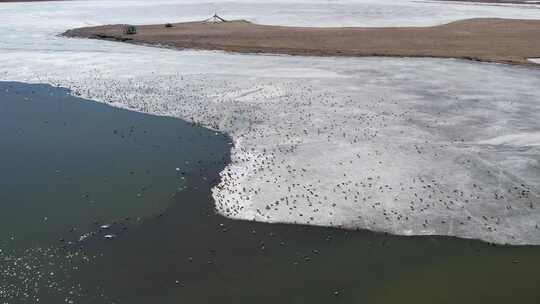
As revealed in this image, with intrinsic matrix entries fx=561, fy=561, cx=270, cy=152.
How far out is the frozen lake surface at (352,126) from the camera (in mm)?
13789

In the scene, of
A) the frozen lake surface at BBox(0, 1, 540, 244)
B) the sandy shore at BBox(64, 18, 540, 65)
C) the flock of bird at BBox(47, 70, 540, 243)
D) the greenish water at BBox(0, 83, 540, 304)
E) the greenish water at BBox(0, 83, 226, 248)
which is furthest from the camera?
the sandy shore at BBox(64, 18, 540, 65)

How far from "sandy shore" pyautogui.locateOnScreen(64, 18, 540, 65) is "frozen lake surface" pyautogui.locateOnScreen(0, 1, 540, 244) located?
2958mm

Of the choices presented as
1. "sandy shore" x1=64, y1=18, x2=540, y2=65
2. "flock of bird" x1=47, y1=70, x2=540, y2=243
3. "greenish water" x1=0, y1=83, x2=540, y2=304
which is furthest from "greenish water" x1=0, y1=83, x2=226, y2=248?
"sandy shore" x1=64, y1=18, x2=540, y2=65

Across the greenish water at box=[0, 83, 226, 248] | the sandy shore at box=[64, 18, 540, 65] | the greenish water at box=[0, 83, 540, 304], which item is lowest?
the greenish water at box=[0, 83, 540, 304]

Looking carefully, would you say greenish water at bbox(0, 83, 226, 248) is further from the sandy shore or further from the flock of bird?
the sandy shore

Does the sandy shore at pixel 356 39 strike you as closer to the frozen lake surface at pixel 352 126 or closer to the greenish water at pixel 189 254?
the frozen lake surface at pixel 352 126

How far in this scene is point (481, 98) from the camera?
24188 millimetres

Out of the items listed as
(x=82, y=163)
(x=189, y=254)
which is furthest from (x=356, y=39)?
(x=189, y=254)

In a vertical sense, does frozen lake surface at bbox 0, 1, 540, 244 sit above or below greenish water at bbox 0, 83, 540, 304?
above

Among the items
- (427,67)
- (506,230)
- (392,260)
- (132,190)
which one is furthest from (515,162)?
(427,67)

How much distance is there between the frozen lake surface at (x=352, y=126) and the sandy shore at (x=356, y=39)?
9.71 feet

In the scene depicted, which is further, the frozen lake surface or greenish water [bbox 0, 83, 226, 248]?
the frozen lake surface

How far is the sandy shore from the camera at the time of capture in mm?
36688

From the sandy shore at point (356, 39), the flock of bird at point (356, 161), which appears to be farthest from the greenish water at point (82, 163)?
the sandy shore at point (356, 39)
